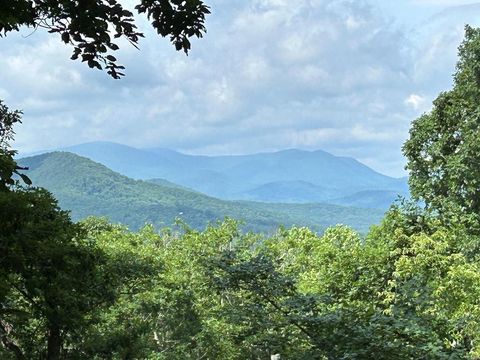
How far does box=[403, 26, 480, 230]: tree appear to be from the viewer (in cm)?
2312

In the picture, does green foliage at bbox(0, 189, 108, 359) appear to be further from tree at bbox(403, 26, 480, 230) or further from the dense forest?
tree at bbox(403, 26, 480, 230)

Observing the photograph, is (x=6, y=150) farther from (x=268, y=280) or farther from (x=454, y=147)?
(x=454, y=147)

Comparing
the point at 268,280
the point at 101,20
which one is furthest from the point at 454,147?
the point at 101,20

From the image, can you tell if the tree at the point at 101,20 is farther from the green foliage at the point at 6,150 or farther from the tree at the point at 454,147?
the tree at the point at 454,147

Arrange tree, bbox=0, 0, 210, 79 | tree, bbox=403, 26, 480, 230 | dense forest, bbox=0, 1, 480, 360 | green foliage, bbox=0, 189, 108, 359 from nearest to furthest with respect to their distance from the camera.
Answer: tree, bbox=0, 0, 210, 79 → green foliage, bbox=0, 189, 108, 359 → dense forest, bbox=0, 1, 480, 360 → tree, bbox=403, 26, 480, 230

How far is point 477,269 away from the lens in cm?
2061

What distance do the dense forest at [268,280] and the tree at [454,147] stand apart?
0.06 meters

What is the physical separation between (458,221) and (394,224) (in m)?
2.50

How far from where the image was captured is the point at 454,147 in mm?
25516

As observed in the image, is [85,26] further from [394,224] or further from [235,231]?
[235,231]

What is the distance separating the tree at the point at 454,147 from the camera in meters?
23.1

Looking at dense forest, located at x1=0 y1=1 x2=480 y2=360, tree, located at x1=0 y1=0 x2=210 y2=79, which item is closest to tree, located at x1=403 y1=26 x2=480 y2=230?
dense forest, located at x1=0 y1=1 x2=480 y2=360

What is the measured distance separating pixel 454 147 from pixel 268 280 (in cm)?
1905

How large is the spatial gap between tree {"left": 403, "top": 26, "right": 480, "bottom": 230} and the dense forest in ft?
0.19
